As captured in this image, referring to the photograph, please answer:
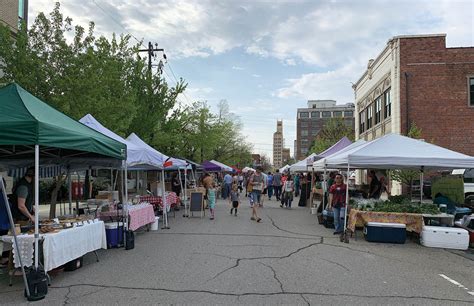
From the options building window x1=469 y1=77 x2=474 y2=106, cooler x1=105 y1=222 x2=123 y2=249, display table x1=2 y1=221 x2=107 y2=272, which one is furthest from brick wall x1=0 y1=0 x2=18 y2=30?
building window x1=469 y1=77 x2=474 y2=106

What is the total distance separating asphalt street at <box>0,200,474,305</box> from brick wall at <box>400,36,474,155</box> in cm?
1708

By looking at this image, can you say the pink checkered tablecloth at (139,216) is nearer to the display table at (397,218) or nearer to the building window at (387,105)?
the display table at (397,218)

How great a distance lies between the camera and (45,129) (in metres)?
6.40

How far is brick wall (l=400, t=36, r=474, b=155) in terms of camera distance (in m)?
25.6

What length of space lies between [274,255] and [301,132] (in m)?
155

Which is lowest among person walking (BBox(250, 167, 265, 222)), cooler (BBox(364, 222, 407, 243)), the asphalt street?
the asphalt street

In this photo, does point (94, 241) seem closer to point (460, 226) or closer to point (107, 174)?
point (460, 226)

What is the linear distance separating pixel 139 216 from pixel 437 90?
21988 millimetres

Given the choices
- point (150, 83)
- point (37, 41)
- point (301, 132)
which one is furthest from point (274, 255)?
point (301, 132)

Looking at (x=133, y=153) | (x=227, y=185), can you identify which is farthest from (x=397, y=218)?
(x=227, y=185)

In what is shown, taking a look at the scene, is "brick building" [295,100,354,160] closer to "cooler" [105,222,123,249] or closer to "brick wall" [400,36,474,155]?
"brick wall" [400,36,474,155]

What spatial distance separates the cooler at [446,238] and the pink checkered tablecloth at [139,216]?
24.3 ft

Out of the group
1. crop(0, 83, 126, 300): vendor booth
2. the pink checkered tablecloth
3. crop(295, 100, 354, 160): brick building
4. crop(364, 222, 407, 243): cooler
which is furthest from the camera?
crop(295, 100, 354, 160): brick building

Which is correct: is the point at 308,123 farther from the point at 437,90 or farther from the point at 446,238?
the point at 446,238
